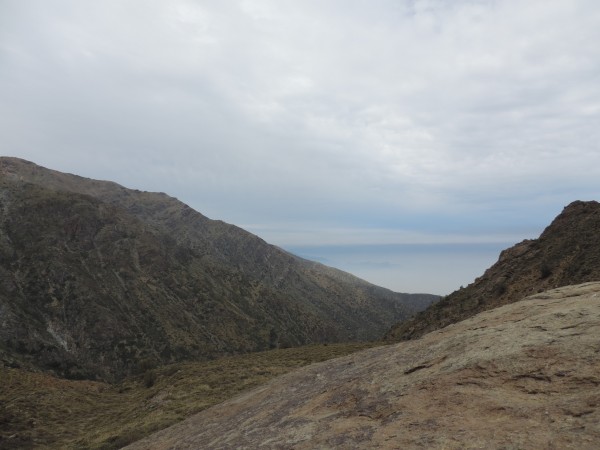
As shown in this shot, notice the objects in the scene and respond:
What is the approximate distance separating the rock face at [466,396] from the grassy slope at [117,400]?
9.64 metres

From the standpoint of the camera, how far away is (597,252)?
2997 centimetres

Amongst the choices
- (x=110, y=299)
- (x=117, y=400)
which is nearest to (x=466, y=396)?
(x=117, y=400)

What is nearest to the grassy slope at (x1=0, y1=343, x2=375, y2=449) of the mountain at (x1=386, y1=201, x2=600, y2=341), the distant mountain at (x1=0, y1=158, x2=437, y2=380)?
the mountain at (x1=386, y1=201, x2=600, y2=341)

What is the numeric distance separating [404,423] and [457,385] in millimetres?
1788

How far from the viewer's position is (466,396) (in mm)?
8891

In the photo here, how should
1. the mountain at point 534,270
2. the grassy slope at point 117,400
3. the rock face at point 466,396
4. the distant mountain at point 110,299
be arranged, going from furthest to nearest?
1. the distant mountain at point 110,299
2. the mountain at point 534,270
3. the grassy slope at point 117,400
4. the rock face at point 466,396

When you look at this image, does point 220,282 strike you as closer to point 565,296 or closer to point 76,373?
point 76,373

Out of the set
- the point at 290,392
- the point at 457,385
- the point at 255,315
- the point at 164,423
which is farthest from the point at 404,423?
the point at 255,315

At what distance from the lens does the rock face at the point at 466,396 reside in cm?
732

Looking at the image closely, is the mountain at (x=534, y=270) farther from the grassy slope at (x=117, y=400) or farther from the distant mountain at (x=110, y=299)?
the distant mountain at (x=110, y=299)

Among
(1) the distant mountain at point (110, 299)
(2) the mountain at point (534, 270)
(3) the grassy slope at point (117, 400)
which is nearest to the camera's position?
(3) the grassy slope at point (117, 400)

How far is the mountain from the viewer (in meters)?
30.4

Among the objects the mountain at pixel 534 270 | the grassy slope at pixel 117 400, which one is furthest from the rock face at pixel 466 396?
the mountain at pixel 534 270

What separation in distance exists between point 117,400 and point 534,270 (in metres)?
36.9
